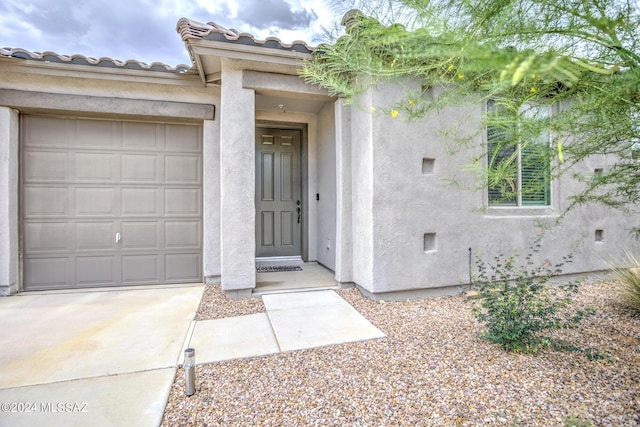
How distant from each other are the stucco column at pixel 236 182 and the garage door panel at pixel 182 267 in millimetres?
1235

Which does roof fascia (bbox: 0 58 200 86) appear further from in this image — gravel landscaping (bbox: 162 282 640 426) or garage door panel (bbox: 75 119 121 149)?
gravel landscaping (bbox: 162 282 640 426)

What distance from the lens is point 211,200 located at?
504cm

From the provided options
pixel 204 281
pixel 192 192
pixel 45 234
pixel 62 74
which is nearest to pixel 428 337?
pixel 204 281

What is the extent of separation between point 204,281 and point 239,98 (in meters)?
3.03

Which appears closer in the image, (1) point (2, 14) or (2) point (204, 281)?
(2) point (204, 281)

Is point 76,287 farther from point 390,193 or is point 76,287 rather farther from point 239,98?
point 390,193

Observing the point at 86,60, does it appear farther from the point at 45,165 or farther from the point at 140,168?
the point at 45,165

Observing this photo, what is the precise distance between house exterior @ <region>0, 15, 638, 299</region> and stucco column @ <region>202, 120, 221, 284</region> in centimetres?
2

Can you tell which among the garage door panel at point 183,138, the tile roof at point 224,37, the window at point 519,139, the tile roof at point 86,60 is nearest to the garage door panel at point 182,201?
the garage door panel at point 183,138

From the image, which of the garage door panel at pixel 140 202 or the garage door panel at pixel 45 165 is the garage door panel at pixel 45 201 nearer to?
the garage door panel at pixel 45 165

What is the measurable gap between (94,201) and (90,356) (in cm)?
305

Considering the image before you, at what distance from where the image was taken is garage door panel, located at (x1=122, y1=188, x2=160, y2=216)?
493 centimetres

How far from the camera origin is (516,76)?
26.7 inches

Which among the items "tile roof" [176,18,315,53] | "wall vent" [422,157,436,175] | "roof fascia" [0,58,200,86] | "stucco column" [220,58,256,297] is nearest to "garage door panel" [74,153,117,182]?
"roof fascia" [0,58,200,86]
